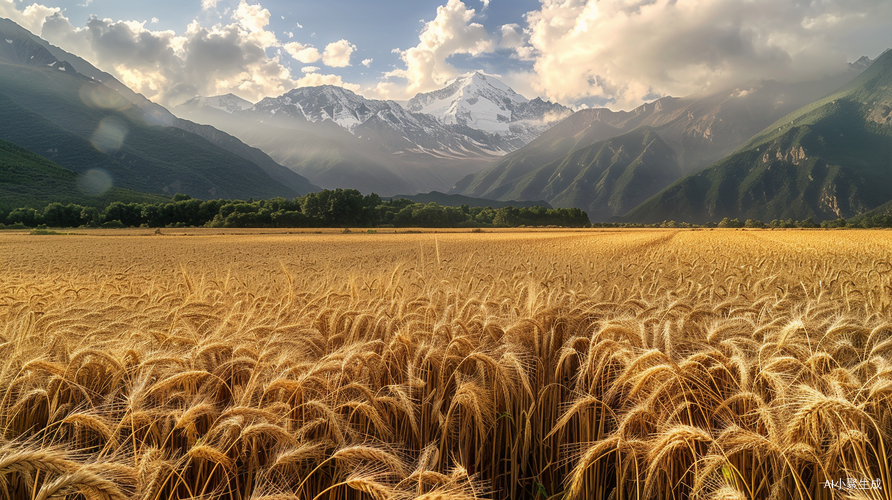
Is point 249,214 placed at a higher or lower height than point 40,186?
lower

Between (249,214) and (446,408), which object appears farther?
(249,214)

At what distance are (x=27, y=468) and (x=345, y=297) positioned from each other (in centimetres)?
378

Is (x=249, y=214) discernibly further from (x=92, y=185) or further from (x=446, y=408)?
(x=92, y=185)

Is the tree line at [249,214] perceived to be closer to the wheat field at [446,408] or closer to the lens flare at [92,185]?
the lens flare at [92,185]

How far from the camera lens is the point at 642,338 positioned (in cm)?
282

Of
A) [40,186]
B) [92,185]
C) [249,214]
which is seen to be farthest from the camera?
[92,185]

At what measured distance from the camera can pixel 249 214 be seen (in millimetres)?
86875

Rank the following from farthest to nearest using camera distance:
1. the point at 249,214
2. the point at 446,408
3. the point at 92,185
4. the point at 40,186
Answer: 1. the point at 92,185
2. the point at 40,186
3. the point at 249,214
4. the point at 446,408

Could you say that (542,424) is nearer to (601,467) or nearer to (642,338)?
(601,467)

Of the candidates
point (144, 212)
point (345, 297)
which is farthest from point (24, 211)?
point (345, 297)

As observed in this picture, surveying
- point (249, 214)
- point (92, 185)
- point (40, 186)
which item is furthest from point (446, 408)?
point (92, 185)

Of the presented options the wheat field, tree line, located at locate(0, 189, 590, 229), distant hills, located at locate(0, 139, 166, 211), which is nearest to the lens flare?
distant hills, located at locate(0, 139, 166, 211)

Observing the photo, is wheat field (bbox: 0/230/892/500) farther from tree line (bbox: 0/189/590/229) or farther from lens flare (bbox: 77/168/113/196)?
lens flare (bbox: 77/168/113/196)

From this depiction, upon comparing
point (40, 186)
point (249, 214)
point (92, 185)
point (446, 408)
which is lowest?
point (446, 408)
